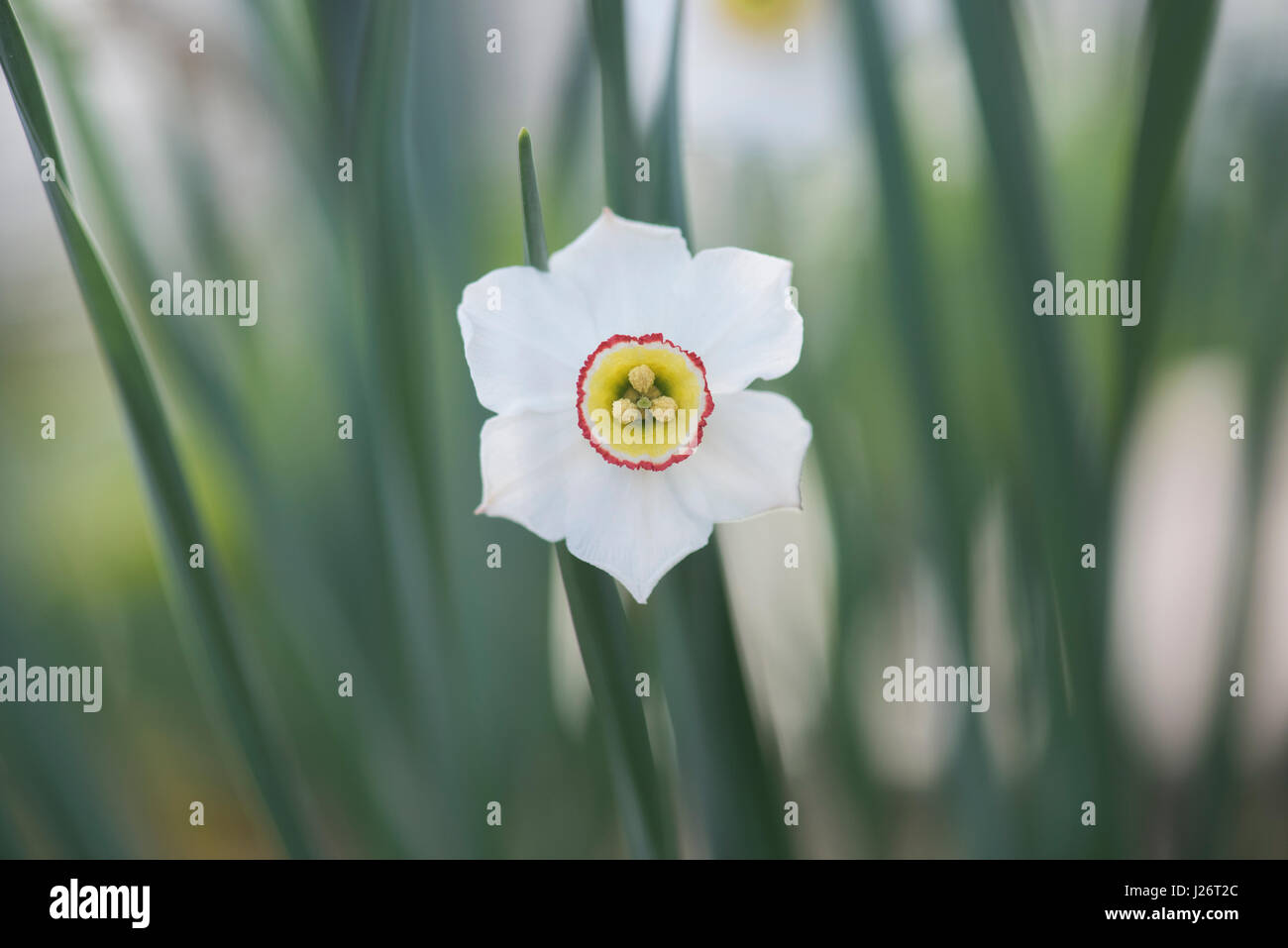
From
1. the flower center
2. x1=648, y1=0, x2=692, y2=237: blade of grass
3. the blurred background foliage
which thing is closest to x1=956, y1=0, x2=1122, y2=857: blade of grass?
the blurred background foliage

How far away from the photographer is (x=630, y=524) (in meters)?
0.56

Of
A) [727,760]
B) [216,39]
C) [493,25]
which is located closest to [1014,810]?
[727,760]

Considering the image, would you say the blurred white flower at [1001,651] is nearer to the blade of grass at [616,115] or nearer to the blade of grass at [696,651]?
the blade of grass at [696,651]

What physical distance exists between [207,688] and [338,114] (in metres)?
0.58

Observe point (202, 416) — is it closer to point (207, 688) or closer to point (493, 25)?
point (207, 688)

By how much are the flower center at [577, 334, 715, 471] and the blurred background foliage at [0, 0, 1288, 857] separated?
0.23 m

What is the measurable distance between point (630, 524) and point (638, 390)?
97mm

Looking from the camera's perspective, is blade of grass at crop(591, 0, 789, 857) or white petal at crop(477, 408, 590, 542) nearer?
white petal at crop(477, 408, 590, 542)

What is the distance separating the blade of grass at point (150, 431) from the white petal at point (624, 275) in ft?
1.35

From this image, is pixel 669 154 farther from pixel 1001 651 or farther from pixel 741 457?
pixel 1001 651

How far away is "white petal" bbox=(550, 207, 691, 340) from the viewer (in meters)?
0.57

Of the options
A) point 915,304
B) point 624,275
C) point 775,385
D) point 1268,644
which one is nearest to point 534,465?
point 624,275

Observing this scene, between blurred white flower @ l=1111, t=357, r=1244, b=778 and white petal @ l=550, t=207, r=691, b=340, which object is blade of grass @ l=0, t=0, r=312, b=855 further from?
blurred white flower @ l=1111, t=357, r=1244, b=778

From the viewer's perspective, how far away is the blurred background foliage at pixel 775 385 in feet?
2.55
